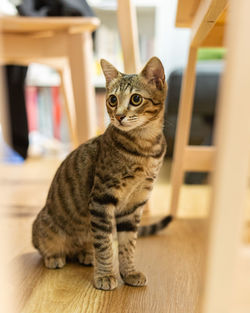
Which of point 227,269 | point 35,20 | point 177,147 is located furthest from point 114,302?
point 35,20

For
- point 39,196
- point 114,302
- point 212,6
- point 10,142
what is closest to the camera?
point 212,6

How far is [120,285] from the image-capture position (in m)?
1.08

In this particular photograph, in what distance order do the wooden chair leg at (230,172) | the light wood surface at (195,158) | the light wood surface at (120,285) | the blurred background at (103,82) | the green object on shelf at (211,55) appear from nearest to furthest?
the wooden chair leg at (230,172), the light wood surface at (120,285), the light wood surface at (195,158), the blurred background at (103,82), the green object on shelf at (211,55)

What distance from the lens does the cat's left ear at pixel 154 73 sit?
1.04 m

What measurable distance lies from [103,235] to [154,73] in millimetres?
485

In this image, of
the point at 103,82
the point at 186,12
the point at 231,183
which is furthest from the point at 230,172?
the point at 103,82

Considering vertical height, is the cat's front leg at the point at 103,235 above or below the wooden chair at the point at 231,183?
below

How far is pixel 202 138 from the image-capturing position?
2701mm

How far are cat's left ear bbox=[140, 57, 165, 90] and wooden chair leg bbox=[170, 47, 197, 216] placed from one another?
1.58 ft

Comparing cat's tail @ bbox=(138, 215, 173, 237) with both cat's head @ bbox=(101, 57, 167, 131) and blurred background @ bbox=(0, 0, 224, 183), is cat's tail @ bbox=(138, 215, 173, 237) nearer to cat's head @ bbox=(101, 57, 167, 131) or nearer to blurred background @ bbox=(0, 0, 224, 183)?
cat's head @ bbox=(101, 57, 167, 131)

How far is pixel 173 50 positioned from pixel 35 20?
193cm

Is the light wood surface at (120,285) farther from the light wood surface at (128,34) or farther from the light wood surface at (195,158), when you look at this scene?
the light wood surface at (128,34)

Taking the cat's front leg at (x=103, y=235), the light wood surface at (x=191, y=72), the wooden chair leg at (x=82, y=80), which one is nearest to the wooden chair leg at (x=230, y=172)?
the light wood surface at (x=191, y=72)

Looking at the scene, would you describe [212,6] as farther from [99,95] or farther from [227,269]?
[99,95]
